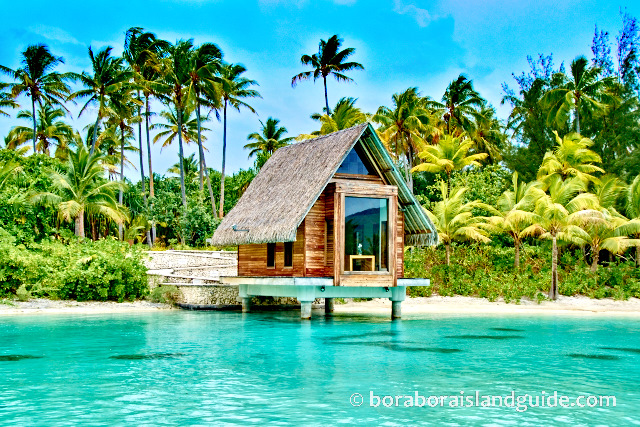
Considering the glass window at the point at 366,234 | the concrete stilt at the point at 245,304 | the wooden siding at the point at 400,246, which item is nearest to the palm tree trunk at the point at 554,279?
the wooden siding at the point at 400,246

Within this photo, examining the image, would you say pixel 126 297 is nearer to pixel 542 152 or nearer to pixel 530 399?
pixel 530 399

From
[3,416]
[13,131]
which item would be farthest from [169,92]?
[3,416]

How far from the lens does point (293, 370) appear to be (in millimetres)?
11539

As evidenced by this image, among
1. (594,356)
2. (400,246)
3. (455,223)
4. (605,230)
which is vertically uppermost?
(455,223)

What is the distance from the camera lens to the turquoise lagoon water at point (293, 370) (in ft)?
27.4

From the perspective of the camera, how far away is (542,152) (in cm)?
3828

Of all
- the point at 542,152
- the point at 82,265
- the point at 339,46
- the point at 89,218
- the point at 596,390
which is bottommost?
the point at 596,390

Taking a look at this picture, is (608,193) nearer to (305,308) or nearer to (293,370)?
(305,308)

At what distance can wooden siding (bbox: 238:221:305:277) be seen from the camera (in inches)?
772

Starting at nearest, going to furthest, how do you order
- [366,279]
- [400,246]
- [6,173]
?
[366,279] → [400,246] → [6,173]

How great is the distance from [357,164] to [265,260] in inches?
164

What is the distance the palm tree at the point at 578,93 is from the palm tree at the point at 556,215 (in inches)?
331

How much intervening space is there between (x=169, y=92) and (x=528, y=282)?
2423cm

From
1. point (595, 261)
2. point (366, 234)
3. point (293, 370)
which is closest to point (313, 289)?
point (366, 234)
